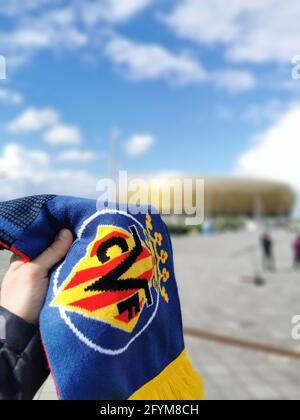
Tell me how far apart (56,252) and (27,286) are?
0.08 meters

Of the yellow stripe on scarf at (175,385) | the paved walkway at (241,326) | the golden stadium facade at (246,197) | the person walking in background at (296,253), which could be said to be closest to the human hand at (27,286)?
the paved walkway at (241,326)

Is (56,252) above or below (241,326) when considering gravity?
above

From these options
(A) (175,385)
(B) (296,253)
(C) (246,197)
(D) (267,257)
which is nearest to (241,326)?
(A) (175,385)

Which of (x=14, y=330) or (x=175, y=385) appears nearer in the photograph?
(x=14, y=330)

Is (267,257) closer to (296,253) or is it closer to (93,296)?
(296,253)

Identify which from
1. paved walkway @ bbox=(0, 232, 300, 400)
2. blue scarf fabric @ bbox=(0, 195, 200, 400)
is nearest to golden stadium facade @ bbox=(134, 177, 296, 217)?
paved walkway @ bbox=(0, 232, 300, 400)

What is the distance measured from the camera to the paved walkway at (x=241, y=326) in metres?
4.05

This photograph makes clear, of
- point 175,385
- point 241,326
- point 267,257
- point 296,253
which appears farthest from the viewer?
point 296,253

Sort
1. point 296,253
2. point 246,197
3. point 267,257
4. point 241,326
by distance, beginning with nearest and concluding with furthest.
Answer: point 241,326, point 267,257, point 296,253, point 246,197

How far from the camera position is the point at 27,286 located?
2.94 ft

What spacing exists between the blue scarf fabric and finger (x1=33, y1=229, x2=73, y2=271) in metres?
0.01

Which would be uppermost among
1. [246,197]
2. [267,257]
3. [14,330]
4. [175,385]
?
[246,197]
